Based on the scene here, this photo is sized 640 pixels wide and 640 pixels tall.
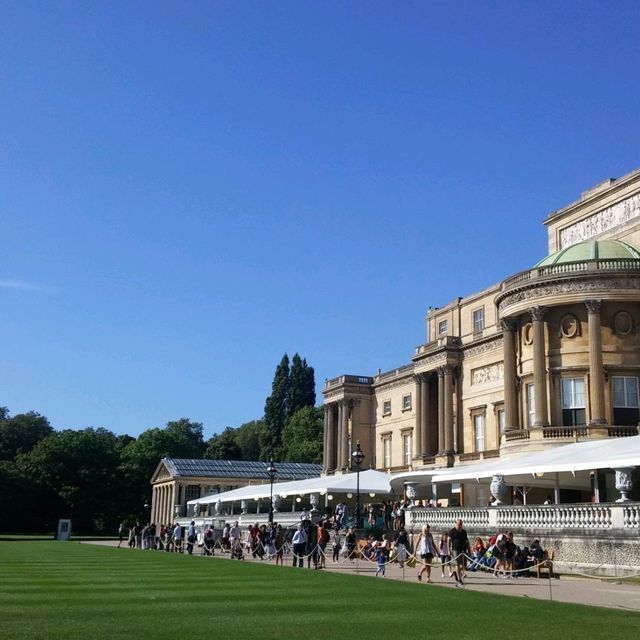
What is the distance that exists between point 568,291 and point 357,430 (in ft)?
117

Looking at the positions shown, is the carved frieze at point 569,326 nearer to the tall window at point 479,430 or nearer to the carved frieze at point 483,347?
the carved frieze at point 483,347

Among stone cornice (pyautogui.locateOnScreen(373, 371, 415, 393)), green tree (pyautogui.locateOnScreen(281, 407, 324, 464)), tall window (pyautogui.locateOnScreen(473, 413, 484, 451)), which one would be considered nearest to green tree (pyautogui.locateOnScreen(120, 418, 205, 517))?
green tree (pyautogui.locateOnScreen(281, 407, 324, 464))

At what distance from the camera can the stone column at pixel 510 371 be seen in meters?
50.5

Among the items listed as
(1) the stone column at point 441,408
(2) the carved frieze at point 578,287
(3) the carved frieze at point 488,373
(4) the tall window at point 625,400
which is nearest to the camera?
(4) the tall window at point 625,400

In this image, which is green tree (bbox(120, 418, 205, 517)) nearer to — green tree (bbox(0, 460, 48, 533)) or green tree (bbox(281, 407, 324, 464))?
green tree (bbox(0, 460, 48, 533))

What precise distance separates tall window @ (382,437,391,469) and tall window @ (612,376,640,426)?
31.9 metres

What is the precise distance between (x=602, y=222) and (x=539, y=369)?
40.5 ft

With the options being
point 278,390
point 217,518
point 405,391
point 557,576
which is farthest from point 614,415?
point 278,390

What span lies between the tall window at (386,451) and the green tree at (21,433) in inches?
2800

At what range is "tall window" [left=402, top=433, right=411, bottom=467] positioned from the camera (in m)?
72.1

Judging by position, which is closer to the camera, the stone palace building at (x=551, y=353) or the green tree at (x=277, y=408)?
the stone palace building at (x=551, y=353)

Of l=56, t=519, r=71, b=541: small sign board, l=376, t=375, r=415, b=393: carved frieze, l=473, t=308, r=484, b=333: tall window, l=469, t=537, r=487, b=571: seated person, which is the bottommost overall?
l=56, t=519, r=71, b=541: small sign board

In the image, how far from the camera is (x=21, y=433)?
448ft

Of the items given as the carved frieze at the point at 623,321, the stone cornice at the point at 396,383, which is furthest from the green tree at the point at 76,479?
the carved frieze at the point at 623,321
